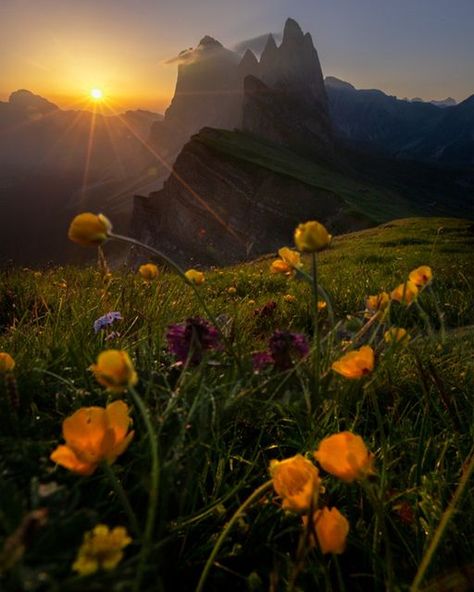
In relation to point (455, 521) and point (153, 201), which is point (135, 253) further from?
point (455, 521)

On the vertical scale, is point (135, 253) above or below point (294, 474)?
below

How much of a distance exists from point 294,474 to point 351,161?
114119mm

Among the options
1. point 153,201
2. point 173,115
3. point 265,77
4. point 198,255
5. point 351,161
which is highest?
point 265,77

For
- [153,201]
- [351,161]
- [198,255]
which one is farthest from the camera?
[351,161]

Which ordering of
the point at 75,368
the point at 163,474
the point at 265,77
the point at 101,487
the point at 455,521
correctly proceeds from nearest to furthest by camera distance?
the point at 163,474 < the point at 101,487 < the point at 455,521 < the point at 75,368 < the point at 265,77

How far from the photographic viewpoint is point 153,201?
54031 millimetres

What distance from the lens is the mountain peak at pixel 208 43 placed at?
431 feet

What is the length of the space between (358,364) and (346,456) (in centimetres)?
34

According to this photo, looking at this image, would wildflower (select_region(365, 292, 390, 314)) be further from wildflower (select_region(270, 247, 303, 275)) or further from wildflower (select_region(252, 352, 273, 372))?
wildflower (select_region(252, 352, 273, 372))

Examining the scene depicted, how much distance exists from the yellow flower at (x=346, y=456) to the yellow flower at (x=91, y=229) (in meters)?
0.63

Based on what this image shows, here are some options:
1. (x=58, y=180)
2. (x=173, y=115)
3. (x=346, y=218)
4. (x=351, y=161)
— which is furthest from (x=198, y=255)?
(x=58, y=180)

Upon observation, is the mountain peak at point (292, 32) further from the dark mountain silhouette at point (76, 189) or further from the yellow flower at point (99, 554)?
the yellow flower at point (99, 554)

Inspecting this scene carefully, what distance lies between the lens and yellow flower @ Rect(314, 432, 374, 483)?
2.65 ft

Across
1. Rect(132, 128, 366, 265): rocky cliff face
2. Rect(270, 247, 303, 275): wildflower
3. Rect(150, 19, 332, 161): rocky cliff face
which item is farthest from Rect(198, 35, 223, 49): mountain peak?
Rect(270, 247, 303, 275): wildflower
